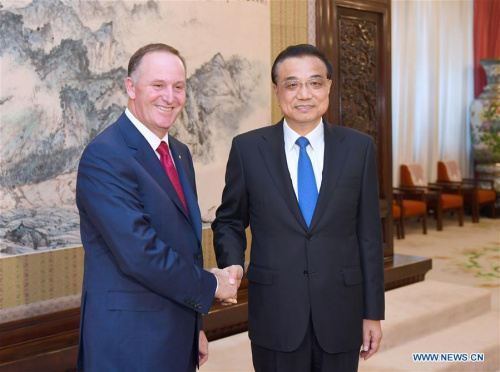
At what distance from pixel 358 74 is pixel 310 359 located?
11.5 ft

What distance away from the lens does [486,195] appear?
10.9 metres

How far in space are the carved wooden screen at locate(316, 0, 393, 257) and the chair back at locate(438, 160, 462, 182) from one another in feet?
18.6

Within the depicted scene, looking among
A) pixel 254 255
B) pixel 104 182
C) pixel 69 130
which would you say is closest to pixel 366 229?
pixel 254 255

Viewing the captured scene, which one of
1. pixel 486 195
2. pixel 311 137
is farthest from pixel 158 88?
pixel 486 195

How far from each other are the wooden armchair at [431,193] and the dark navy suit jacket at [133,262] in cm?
812

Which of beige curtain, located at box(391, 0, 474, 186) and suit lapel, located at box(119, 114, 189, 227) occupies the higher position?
beige curtain, located at box(391, 0, 474, 186)

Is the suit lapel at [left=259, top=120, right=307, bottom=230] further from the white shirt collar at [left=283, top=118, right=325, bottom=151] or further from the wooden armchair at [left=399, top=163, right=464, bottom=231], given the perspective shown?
the wooden armchair at [left=399, top=163, right=464, bottom=231]

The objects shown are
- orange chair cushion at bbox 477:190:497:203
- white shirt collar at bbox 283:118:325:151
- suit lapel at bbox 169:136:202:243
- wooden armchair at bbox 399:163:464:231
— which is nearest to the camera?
suit lapel at bbox 169:136:202:243

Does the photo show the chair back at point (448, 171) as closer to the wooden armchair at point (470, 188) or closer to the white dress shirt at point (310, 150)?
the wooden armchair at point (470, 188)

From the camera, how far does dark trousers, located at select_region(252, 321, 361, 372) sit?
2.18m

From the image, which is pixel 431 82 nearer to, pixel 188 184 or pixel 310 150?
pixel 310 150

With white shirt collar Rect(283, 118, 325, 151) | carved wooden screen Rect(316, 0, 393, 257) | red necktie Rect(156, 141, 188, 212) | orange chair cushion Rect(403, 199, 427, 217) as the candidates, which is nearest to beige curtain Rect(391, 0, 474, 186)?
orange chair cushion Rect(403, 199, 427, 217)

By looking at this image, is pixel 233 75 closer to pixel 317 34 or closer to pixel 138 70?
pixel 317 34

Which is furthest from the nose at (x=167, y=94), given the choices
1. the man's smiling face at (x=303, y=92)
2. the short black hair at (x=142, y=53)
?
the man's smiling face at (x=303, y=92)
